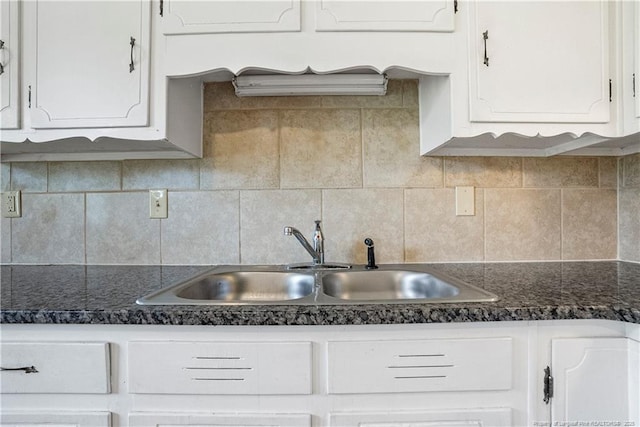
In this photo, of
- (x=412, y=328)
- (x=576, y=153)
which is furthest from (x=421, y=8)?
(x=412, y=328)

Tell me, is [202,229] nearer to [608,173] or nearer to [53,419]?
[53,419]

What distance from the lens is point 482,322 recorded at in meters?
0.78

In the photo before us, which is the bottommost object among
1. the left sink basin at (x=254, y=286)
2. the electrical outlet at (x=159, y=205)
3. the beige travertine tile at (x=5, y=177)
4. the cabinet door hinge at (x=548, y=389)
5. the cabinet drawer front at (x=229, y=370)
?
the cabinet door hinge at (x=548, y=389)

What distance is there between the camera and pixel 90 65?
3.55 feet

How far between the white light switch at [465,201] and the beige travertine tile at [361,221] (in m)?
0.21

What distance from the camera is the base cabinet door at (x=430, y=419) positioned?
2.55 ft

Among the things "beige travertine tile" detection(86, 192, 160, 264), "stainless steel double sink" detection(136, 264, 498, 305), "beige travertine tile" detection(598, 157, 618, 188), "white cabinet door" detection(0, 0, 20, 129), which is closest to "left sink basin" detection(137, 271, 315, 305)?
"stainless steel double sink" detection(136, 264, 498, 305)

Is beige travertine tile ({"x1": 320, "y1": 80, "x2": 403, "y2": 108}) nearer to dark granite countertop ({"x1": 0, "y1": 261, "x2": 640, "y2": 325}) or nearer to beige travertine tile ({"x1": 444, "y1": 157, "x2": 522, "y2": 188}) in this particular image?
beige travertine tile ({"x1": 444, "y1": 157, "x2": 522, "y2": 188})

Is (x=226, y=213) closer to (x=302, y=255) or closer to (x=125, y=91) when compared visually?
(x=302, y=255)

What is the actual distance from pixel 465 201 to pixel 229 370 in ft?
3.29

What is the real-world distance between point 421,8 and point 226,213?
921 millimetres

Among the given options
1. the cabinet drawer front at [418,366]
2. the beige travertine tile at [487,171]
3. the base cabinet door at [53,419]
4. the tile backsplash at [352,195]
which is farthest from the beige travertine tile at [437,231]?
the base cabinet door at [53,419]

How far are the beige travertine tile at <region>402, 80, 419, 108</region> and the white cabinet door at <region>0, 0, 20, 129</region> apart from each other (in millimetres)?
1240

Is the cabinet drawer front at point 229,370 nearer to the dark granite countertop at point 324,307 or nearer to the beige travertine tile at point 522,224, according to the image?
the dark granite countertop at point 324,307
